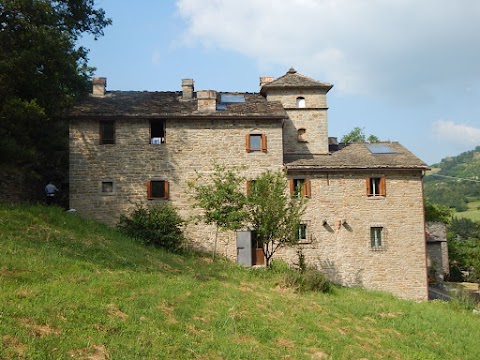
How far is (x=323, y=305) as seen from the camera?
565 inches

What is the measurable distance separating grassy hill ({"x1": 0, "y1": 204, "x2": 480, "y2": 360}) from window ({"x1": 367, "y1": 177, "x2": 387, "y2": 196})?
5654 mm

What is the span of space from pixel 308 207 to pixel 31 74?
13.7 meters

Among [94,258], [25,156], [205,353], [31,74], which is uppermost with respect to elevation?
[31,74]

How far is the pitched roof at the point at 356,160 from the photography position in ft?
70.3

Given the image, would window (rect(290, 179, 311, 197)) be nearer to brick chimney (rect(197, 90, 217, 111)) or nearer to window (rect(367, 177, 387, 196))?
window (rect(367, 177, 387, 196))

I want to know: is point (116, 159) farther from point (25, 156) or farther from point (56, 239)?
point (56, 239)

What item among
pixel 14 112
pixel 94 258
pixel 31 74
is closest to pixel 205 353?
pixel 94 258

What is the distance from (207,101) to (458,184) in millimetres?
120451

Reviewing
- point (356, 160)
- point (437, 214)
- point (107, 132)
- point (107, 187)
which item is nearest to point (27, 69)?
point (107, 132)

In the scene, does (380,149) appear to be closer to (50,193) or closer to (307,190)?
(307,190)

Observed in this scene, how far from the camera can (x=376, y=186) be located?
2178 cm

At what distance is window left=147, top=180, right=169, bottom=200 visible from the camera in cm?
2167

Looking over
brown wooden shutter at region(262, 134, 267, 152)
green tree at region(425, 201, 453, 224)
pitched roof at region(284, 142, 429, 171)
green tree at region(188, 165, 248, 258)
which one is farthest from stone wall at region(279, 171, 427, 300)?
green tree at region(425, 201, 453, 224)

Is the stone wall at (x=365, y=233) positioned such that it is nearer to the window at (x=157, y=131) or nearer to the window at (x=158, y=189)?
the window at (x=158, y=189)
